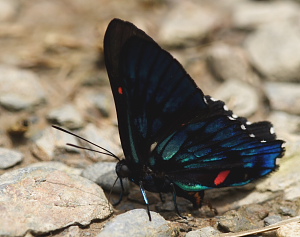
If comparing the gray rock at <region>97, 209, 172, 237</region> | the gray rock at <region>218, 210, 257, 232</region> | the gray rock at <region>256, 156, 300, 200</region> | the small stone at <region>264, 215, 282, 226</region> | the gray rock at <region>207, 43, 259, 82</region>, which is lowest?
the gray rock at <region>97, 209, 172, 237</region>

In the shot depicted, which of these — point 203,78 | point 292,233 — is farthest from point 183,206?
point 203,78

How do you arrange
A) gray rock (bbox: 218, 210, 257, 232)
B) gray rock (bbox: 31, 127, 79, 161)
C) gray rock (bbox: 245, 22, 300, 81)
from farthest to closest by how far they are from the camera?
gray rock (bbox: 245, 22, 300, 81), gray rock (bbox: 31, 127, 79, 161), gray rock (bbox: 218, 210, 257, 232)

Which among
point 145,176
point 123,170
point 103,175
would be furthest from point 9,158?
point 145,176

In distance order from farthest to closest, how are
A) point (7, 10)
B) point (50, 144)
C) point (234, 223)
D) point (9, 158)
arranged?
point (7, 10), point (50, 144), point (9, 158), point (234, 223)

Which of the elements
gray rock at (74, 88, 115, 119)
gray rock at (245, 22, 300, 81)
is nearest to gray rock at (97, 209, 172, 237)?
gray rock at (74, 88, 115, 119)

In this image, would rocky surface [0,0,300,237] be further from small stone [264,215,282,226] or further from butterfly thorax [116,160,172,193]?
butterfly thorax [116,160,172,193]

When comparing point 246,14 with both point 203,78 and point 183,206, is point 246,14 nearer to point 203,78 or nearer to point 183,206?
point 203,78

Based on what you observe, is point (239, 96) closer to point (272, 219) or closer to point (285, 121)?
point (285, 121)
